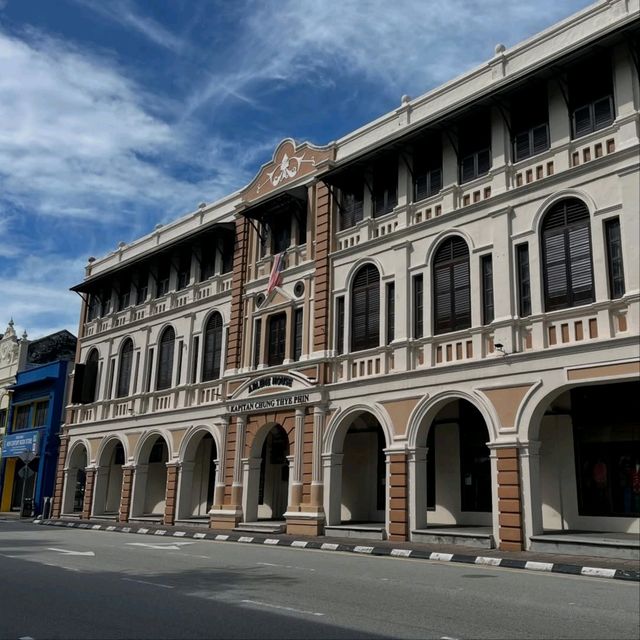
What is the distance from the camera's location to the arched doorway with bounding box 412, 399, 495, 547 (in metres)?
18.5

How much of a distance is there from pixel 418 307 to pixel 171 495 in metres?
12.6

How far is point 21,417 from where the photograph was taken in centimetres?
4088

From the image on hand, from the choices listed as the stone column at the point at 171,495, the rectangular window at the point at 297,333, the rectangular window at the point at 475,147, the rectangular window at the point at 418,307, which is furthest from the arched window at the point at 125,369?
the rectangular window at the point at 475,147

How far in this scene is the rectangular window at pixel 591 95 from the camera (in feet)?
53.4

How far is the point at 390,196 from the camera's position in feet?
69.2

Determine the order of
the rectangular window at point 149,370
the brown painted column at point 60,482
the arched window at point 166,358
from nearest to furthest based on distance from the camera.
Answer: the arched window at point 166,358 → the rectangular window at point 149,370 → the brown painted column at point 60,482

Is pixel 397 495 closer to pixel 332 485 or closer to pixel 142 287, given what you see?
pixel 332 485

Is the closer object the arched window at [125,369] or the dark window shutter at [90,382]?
the arched window at [125,369]

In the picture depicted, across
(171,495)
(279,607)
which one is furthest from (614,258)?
(171,495)

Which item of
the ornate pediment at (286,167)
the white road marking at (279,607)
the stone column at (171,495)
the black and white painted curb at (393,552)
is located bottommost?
the white road marking at (279,607)

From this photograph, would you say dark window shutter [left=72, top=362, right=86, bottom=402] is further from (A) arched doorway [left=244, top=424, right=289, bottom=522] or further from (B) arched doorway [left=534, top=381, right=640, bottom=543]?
(B) arched doorway [left=534, top=381, right=640, bottom=543]

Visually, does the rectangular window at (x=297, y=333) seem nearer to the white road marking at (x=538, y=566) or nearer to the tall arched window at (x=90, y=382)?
the white road marking at (x=538, y=566)

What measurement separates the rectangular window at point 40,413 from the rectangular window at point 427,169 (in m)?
26.4

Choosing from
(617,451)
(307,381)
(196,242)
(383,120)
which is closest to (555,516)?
(617,451)
